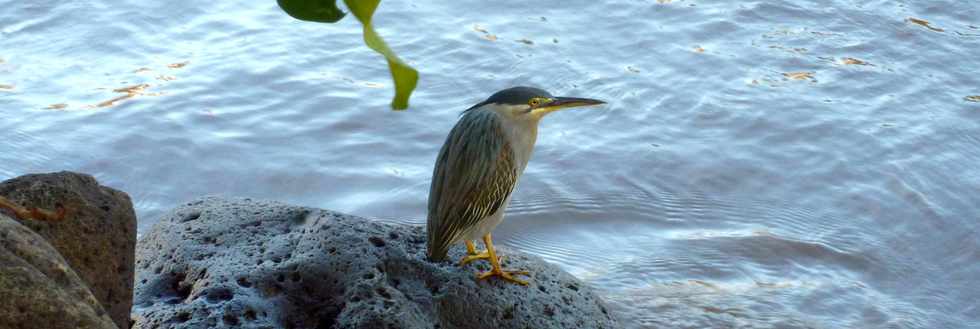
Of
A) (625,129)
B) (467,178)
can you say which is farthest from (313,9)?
(625,129)

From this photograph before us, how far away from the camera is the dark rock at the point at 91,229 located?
12.0 ft

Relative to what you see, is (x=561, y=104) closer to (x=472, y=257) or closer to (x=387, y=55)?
(x=472, y=257)

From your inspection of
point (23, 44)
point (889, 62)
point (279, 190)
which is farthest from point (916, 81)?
point (23, 44)

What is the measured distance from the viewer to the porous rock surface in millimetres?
4184

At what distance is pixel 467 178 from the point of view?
4.33 m

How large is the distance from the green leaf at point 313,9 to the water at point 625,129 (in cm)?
478

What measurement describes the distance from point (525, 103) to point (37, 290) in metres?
2.04

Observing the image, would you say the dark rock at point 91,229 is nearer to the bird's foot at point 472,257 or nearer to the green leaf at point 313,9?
the bird's foot at point 472,257

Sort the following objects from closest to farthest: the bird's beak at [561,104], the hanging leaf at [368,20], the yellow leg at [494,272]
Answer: the hanging leaf at [368,20], the bird's beak at [561,104], the yellow leg at [494,272]

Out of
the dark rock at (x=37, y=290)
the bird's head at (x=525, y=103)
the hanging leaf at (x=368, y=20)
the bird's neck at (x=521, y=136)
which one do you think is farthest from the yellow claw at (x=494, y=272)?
the hanging leaf at (x=368, y=20)

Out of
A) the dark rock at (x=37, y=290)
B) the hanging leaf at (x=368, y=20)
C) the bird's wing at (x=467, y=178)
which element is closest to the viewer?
the hanging leaf at (x=368, y=20)

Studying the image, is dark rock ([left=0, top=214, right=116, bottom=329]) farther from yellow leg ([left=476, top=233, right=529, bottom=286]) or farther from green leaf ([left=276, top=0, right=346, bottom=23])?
green leaf ([left=276, top=0, right=346, bottom=23])

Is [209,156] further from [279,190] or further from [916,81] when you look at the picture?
[916,81]

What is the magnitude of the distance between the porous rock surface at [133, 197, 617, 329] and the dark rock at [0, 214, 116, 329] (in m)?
1.01
